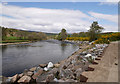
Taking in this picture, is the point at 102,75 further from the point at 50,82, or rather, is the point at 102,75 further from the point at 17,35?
the point at 17,35

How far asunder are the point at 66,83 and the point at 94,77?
0.92 metres

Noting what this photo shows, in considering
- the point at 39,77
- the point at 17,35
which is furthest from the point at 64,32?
the point at 39,77

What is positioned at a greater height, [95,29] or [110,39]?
[95,29]

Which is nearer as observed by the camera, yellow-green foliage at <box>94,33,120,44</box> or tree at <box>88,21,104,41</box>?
yellow-green foliage at <box>94,33,120,44</box>

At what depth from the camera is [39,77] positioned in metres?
3.93

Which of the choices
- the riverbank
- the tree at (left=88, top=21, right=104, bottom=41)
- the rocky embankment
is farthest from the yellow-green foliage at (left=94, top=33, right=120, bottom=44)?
the rocky embankment

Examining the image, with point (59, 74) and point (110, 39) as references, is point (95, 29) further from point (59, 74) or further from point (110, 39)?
point (59, 74)

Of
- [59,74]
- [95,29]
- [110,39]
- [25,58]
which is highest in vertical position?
[95,29]

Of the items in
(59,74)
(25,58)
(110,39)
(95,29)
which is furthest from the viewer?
(95,29)

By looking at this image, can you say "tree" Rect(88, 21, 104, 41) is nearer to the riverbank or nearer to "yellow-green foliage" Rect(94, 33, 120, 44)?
"yellow-green foliage" Rect(94, 33, 120, 44)

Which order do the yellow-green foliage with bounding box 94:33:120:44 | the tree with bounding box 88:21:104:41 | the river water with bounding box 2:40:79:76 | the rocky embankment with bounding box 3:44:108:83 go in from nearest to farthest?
1. the rocky embankment with bounding box 3:44:108:83
2. the river water with bounding box 2:40:79:76
3. the yellow-green foliage with bounding box 94:33:120:44
4. the tree with bounding box 88:21:104:41

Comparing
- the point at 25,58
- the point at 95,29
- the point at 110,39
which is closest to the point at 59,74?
the point at 25,58

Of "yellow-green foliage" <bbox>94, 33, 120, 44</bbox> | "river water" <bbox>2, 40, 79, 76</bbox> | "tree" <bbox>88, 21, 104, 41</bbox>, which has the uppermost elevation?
"tree" <bbox>88, 21, 104, 41</bbox>

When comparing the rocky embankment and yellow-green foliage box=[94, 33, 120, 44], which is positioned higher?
yellow-green foliage box=[94, 33, 120, 44]
